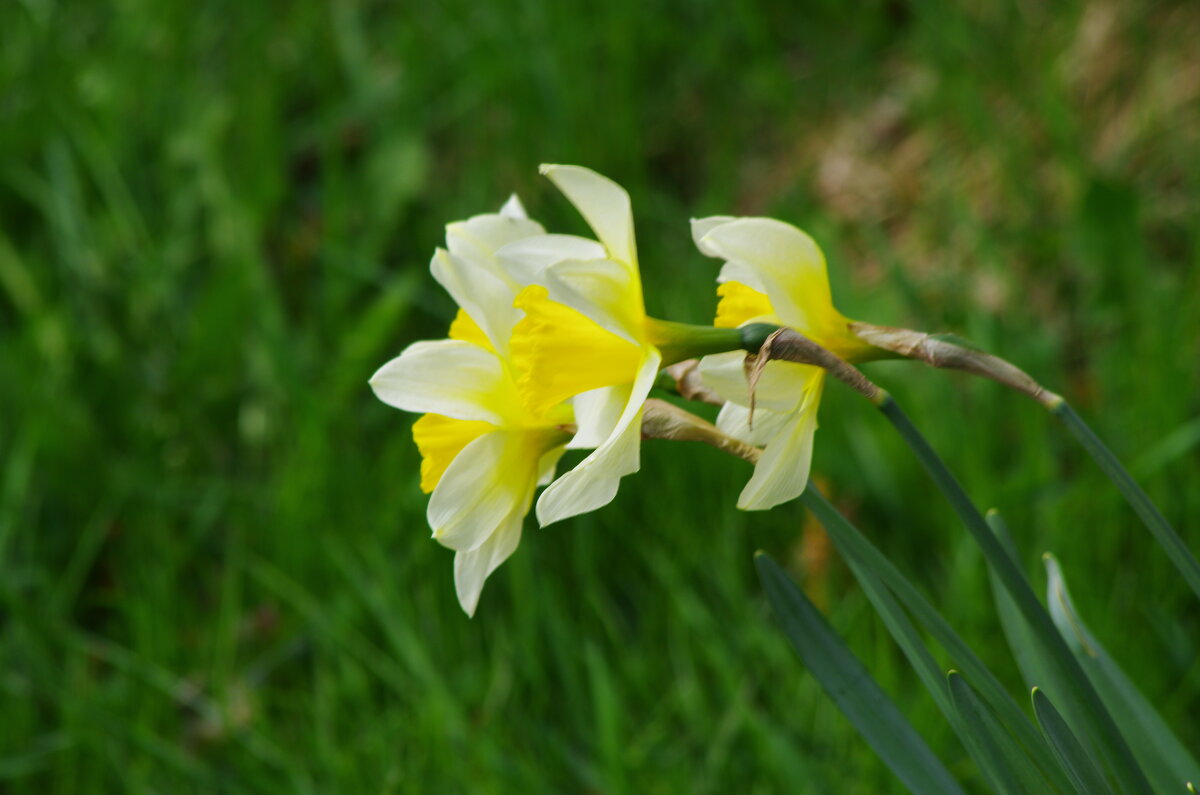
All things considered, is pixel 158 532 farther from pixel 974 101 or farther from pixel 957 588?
pixel 974 101

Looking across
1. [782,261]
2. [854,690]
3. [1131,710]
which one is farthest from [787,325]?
[1131,710]

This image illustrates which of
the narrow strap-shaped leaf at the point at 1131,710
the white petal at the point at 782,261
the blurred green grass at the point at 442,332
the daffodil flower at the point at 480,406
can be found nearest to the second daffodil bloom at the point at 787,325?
the white petal at the point at 782,261

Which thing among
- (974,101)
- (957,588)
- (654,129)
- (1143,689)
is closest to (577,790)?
(957,588)

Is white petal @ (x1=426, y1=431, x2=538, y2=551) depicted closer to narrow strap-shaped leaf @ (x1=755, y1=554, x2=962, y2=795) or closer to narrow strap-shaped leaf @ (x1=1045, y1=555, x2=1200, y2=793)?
narrow strap-shaped leaf @ (x1=755, y1=554, x2=962, y2=795)

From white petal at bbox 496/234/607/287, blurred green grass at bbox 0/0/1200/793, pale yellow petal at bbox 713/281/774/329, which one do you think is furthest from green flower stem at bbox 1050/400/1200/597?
blurred green grass at bbox 0/0/1200/793

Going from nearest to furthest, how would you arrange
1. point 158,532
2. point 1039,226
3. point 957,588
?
point 957,588 < point 158,532 < point 1039,226

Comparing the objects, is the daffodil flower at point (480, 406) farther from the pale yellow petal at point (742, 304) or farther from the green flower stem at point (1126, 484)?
the green flower stem at point (1126, 484)
